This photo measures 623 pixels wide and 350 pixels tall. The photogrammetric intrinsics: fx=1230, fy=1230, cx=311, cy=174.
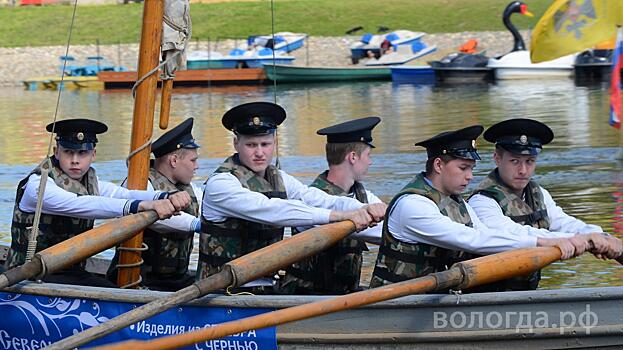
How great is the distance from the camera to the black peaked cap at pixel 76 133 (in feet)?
27.6

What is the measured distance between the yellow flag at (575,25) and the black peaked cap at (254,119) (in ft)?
Answer: 24.2

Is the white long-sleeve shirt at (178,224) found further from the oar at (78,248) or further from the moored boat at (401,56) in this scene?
the moored boat at (401,56)

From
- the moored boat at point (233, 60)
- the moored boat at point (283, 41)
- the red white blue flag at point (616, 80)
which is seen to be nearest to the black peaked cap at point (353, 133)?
the red white blue flag at point (616, 80)

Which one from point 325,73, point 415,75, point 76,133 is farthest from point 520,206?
point 325,73

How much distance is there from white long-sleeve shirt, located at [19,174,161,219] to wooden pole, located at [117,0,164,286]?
18 centimetres

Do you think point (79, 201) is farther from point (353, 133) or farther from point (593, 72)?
point (593, 72)

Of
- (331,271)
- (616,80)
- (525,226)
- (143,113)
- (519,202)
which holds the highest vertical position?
(143,113)

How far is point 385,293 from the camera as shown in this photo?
6.78m

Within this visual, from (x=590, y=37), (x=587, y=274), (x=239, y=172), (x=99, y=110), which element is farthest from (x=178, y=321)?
(x=99, y=110)

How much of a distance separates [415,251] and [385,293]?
533mm

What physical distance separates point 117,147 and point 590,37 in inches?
476

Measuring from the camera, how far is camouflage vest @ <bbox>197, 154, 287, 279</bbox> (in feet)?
25.6

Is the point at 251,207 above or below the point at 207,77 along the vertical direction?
above

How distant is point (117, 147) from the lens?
2425 centimetres
